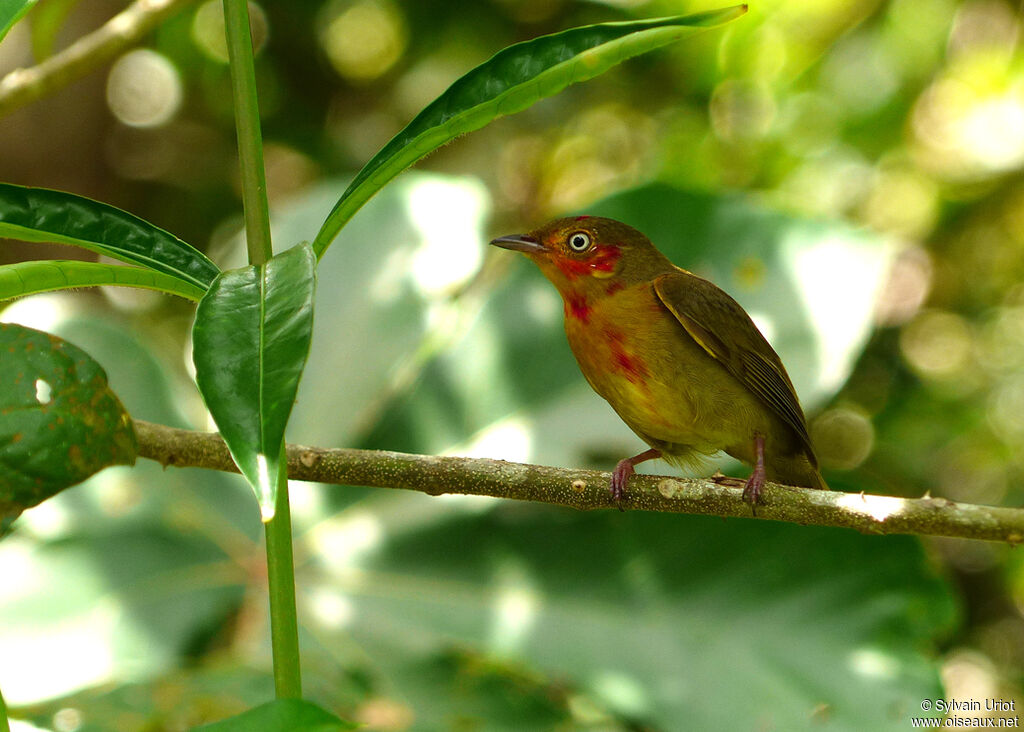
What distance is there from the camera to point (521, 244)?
3.15 metres

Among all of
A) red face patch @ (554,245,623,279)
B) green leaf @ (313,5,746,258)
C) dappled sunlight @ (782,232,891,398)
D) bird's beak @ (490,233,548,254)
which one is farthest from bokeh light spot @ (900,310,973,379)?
green leaf @ (313,5,746,258)

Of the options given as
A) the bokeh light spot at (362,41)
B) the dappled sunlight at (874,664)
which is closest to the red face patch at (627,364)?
the dappled sunlight at (874,664)

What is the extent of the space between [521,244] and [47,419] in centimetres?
193

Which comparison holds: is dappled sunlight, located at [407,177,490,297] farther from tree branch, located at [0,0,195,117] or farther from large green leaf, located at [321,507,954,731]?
tree branch, located at [0,0,195,117]

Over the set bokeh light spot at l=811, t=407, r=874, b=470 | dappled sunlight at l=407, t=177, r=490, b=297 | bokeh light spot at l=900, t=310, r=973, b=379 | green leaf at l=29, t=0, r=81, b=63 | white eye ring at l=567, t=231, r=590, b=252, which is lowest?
white eye ring at l=567, t=231, r=590, b=252

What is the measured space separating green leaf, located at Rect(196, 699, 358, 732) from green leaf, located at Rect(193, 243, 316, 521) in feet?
0.61

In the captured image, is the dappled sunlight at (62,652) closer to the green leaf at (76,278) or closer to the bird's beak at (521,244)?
the bird's beak at (521,244)

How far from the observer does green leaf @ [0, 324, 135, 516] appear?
1.37 meters

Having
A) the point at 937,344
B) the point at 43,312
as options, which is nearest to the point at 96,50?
the point at 43,312

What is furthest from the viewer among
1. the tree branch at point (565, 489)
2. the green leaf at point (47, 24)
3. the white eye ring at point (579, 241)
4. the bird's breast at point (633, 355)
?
the white eye ring at point (579, 241)

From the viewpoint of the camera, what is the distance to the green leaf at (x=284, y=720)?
980mm

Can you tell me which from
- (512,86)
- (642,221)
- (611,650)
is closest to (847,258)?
(642,221)

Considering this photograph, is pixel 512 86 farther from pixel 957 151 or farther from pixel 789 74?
pixel 957 151

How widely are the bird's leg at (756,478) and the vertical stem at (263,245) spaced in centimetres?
90
